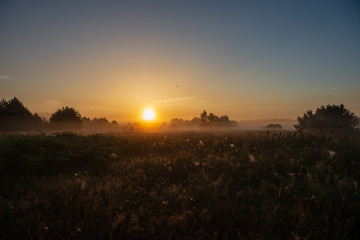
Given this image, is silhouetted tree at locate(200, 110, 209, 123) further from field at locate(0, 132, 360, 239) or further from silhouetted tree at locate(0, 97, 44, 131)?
field at locate(0, 132, 360, 239)

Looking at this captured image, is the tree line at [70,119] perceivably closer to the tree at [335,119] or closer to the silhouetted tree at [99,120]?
the tree at [335,119]

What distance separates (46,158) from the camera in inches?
272

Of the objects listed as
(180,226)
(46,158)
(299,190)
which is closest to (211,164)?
(299,190)

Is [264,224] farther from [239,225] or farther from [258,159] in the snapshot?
[258,159]

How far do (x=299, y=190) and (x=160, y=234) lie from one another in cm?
388

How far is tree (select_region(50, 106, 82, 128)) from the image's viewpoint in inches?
1226

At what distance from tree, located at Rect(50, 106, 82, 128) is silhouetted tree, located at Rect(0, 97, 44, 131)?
9.61 feet

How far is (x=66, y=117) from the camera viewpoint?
104 feet

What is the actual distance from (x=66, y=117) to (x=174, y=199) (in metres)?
33.0

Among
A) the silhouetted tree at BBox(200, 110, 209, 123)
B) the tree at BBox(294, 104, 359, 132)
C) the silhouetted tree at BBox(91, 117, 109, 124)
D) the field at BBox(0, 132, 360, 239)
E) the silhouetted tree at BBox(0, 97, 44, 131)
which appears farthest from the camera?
the silhouetted tree at BBox(200, 110, 209, 123)

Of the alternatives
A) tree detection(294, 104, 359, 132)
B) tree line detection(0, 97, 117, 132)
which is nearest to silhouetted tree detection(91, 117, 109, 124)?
tree line detection(0, 97, 117, 132)

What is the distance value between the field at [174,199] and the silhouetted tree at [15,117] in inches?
882

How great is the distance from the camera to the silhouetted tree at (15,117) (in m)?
24.4

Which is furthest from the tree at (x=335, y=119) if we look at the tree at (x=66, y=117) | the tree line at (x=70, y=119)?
the tree at (x=66, y=117)
